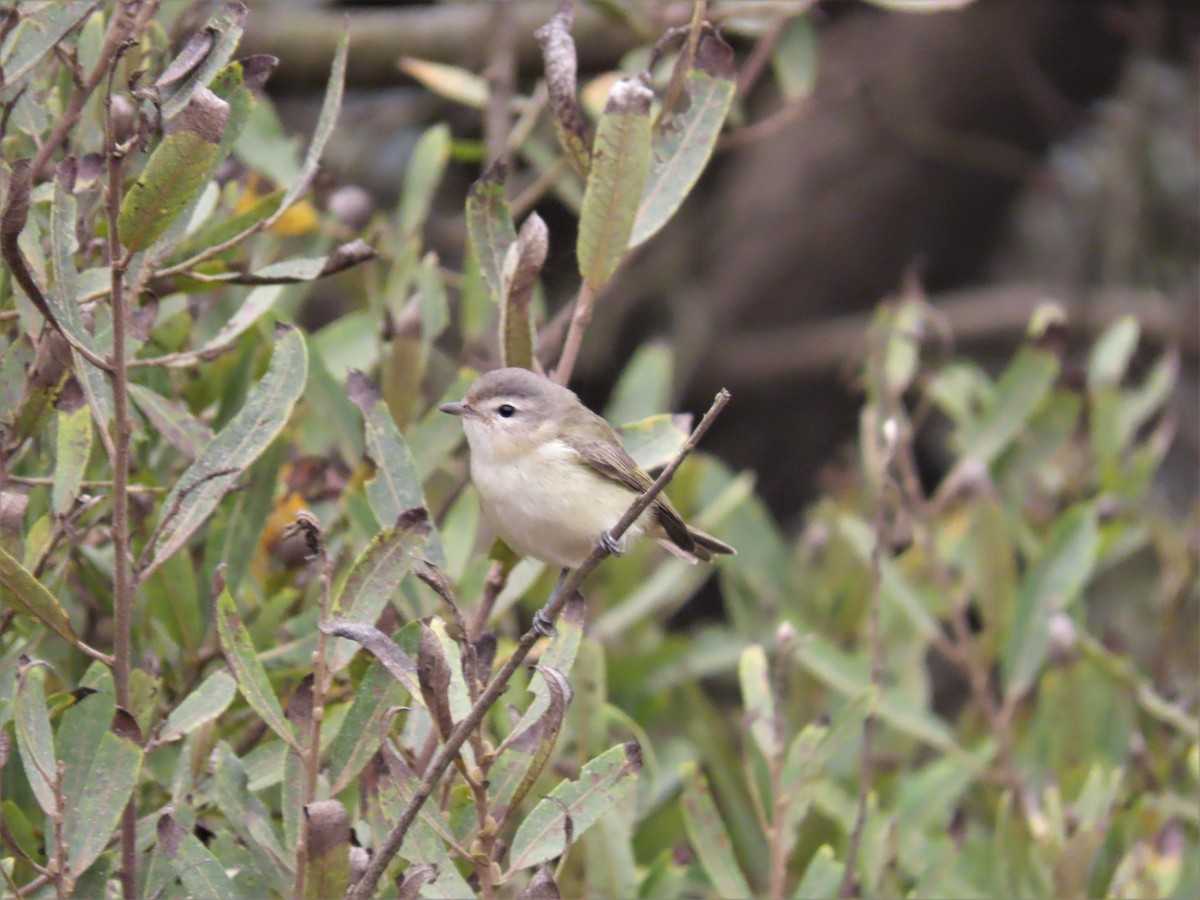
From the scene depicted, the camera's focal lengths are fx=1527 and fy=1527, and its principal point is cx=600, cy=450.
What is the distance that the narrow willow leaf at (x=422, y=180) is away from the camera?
3172 millimetres

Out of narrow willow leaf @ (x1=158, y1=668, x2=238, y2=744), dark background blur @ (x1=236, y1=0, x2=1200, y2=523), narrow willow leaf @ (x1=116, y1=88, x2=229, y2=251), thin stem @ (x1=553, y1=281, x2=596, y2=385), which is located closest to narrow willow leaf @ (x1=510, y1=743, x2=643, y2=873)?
narrow willow leaf @ (x1=158, y1=668, x2=238, y2=744)

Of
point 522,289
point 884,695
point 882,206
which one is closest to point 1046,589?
point 884,695

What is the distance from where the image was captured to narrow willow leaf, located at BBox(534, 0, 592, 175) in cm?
225

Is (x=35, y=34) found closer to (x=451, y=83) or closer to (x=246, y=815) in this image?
(x=246, y=815)

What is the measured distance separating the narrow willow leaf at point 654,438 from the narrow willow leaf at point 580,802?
2.41 ft

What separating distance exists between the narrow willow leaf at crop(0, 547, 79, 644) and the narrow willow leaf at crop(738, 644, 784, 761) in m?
1.25

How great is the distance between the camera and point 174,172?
173 cm

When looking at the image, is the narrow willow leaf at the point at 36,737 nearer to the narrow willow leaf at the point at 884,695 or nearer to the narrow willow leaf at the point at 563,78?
the narrow willow leaf at the point at 563,78

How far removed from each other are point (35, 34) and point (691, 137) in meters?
0.99

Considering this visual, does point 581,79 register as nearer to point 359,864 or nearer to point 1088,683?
point 1088,683

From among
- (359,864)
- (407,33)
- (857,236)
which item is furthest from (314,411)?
(857,236)

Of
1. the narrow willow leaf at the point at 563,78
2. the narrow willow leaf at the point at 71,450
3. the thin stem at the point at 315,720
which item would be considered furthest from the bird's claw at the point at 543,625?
the narrow willow leaf at the point at 563,78

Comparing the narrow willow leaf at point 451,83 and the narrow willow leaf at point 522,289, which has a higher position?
the narrow willow leaf at point 522,289

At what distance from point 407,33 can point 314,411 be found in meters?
2.62
